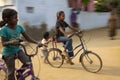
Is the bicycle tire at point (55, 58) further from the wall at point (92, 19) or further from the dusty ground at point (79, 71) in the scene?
the wall at point (92, 19)

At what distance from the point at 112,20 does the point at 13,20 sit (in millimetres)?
6479

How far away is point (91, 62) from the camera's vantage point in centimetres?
903

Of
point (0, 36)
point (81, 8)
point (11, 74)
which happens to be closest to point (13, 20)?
point (0, 36)

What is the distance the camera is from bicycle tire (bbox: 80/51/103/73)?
353 inches

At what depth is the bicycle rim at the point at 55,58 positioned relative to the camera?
9.96 metres

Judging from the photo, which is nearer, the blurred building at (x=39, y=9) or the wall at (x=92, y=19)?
the blurred building at (x=39, y=9)

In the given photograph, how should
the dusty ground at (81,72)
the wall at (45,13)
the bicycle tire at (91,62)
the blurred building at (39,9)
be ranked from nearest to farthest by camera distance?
the dusty ground at (81,72)
the bicycle tire at (91,62)
the blurred building at (39,9)
the wall at (45,13)

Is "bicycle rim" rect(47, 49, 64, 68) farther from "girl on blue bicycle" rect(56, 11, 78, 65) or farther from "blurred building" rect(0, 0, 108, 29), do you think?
"blurred building" rect(0, 0, 108, 29)

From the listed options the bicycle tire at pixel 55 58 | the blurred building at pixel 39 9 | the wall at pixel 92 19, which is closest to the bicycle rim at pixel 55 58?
the bicycle tire at pixel 55 58

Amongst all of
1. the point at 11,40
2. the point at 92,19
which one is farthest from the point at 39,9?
the point at 11,40

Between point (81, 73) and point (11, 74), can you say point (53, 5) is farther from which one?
point (11, 74)

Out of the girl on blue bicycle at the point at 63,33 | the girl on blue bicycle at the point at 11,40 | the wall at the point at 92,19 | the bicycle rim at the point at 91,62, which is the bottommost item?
the wall at the point at 92,19

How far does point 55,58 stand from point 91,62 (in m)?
1.34

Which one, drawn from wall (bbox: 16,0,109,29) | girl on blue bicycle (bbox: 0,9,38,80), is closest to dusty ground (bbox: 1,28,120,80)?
girl on blue bicycle (bbox: 0,9,38,80)
